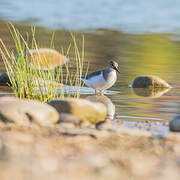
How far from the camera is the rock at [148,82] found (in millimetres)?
11508

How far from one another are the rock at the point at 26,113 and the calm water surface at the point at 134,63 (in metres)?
1.57

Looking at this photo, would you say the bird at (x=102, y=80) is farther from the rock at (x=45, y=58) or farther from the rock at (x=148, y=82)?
the rock at (x=148, y=82)

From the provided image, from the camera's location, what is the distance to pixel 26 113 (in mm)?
5965

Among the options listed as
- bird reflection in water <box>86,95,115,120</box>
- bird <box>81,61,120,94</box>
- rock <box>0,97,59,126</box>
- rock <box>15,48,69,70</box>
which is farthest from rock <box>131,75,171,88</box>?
rock <box>0,97,59,126</box>

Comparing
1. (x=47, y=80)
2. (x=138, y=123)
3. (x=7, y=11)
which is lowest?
(x=138, y=123)

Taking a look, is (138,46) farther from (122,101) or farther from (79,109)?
(79,109)

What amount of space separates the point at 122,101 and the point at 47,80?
2.33 meters

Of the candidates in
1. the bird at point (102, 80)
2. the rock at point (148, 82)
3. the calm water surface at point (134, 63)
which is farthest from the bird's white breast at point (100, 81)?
the rock at point (148, 82)

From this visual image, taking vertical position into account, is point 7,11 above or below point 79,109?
above

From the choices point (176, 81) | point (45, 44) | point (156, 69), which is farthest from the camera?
point (45, 44)

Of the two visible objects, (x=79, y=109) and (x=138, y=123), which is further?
(x=138, y=123)

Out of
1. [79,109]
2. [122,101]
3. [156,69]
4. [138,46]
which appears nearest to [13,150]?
[79,109]

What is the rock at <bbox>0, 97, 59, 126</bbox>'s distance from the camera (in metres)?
5.94

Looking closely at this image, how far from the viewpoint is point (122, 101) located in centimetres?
974
